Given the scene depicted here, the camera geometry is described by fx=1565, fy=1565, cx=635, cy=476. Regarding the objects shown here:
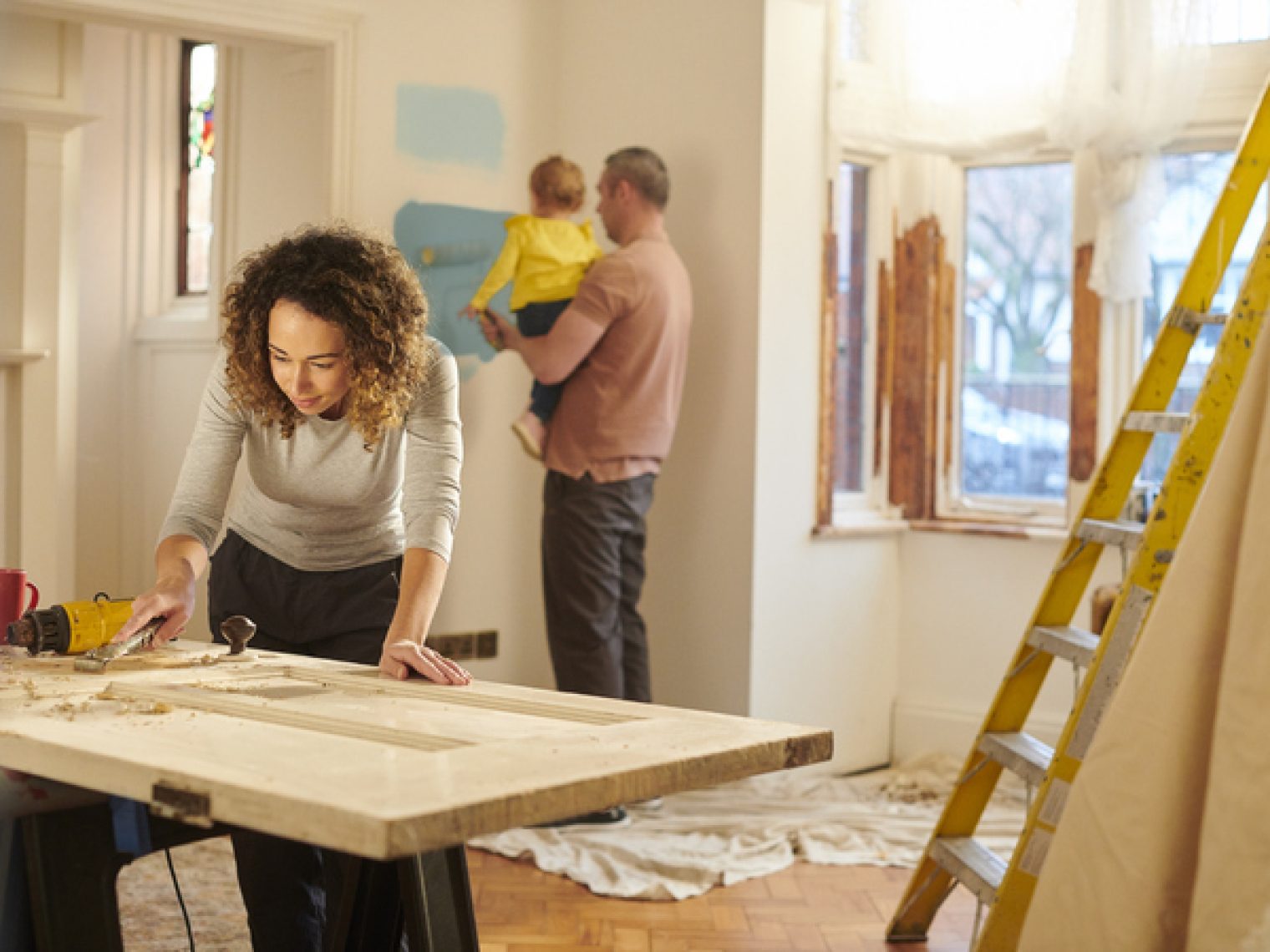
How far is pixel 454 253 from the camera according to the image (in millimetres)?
4598

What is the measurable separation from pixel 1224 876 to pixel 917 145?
9.48ft

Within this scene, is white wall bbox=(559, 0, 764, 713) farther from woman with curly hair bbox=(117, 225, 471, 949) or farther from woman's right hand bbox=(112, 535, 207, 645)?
woman's right hand bbox=(112, 535, 207, 645)

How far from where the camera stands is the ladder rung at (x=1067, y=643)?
2893 mm

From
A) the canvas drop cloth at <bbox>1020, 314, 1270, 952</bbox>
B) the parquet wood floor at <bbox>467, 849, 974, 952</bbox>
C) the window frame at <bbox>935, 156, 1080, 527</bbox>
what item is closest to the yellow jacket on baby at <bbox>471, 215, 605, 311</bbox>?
the window frame at <bbox>935, 156, 1080, 527</bbox>

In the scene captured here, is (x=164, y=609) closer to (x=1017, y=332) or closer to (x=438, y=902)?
(x=438, y=902)

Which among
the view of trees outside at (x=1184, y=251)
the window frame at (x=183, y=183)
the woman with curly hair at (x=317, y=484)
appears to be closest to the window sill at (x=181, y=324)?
the window frame at (x=183, y=183)

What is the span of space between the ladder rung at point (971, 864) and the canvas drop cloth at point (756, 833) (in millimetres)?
615

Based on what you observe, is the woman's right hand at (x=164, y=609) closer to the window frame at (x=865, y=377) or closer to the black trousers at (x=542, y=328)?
the black trousers at (x=542, y=328)

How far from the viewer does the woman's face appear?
7.43ft

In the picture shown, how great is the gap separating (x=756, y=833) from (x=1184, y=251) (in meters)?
2.08

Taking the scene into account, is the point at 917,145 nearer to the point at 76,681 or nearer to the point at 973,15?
the point at 973,15

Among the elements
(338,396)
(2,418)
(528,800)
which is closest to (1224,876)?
(528,800)

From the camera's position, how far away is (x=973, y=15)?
436cm

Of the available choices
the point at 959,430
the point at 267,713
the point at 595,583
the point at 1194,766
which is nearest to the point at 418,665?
the point at 267,713
